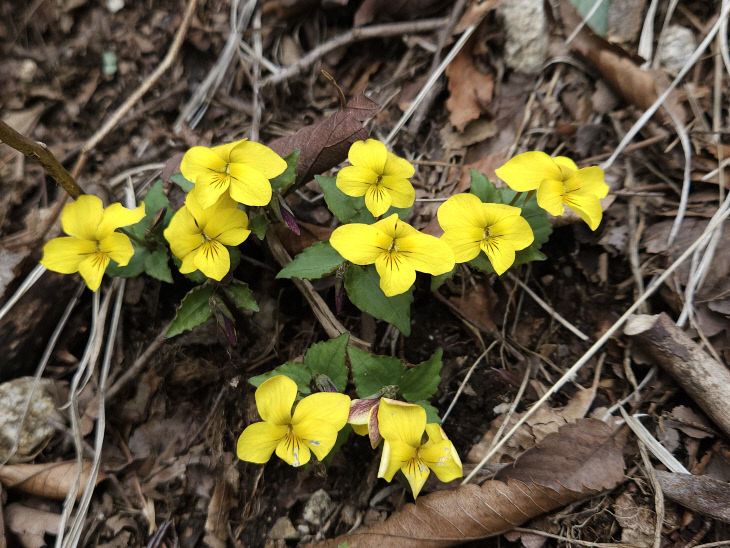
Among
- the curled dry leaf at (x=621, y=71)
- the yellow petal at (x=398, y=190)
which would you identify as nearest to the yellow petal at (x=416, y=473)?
the yellow petal at (x=398, y=190)

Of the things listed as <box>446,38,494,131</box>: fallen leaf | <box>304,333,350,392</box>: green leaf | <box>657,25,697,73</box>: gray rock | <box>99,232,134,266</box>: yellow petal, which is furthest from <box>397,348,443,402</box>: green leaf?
<box>657,25,697,73</box>: gray rock

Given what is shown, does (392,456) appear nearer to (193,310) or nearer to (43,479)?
(193,310)

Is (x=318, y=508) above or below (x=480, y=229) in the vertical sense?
below

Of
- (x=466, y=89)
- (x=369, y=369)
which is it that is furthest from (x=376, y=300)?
(x=466, y=89)

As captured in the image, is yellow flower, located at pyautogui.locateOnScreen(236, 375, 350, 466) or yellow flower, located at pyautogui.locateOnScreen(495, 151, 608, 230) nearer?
yellow flower, located at pyautogui.locateOnScreen(236, 375, 350, 466)

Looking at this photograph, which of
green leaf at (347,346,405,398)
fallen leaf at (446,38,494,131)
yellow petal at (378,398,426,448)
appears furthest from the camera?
fallen leaf at (446,38,494,131)

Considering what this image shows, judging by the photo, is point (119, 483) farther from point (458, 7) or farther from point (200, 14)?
point (458, 7)

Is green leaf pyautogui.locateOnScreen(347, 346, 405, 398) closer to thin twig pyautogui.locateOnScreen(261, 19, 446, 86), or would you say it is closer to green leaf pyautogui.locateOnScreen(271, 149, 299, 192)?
green leaf pyautogui.locateOnScreen(271, 149, 299, 192)

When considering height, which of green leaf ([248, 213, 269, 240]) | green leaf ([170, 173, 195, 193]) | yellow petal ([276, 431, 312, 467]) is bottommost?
yellow petal ([276, 431, 312, 467])
